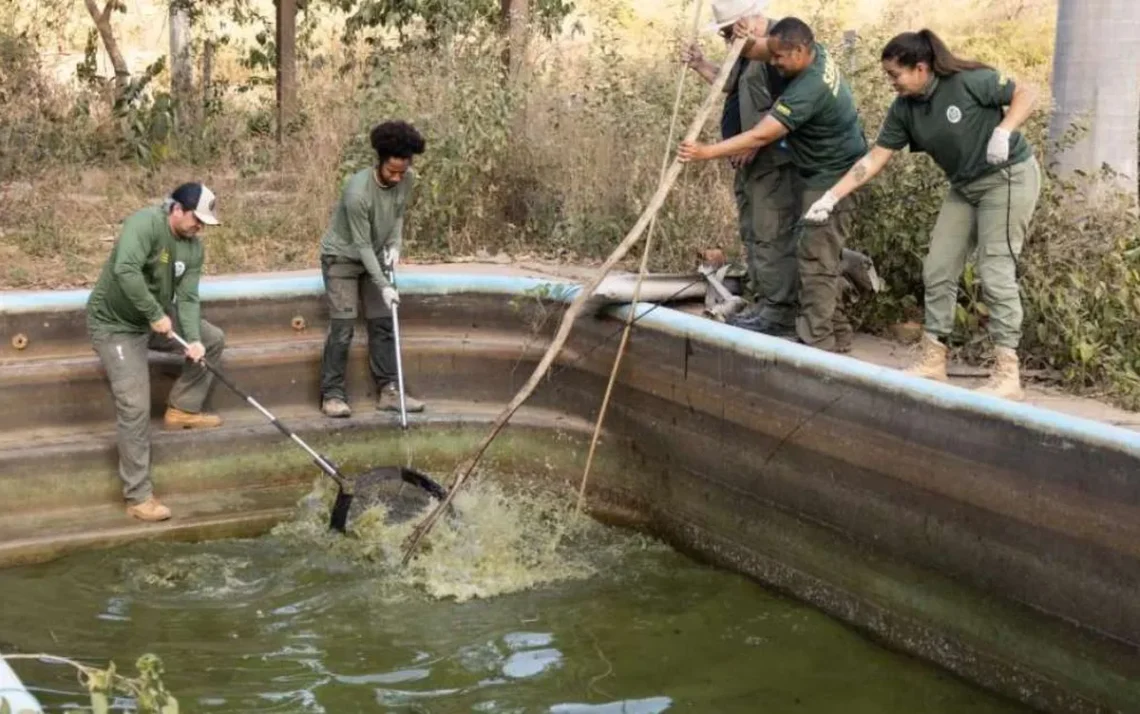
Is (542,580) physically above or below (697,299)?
below

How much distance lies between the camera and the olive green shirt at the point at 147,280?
6.46 meters

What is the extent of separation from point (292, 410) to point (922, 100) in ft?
12.7

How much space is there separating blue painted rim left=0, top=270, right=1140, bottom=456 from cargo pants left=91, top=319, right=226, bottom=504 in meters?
0.51

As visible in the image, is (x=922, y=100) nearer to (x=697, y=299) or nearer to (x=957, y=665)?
(x=697, y=299)

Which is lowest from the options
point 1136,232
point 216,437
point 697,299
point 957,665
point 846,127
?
point 957,665

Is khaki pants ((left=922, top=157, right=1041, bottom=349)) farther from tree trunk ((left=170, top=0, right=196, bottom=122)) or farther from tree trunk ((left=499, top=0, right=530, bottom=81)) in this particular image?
tree trunk ((left=170, top=0, right=196, bottom=122))

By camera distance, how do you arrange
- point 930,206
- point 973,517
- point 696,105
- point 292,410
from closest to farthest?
1. point 973,517
2. point 930,206
3. point 292,410
4. point 696,105

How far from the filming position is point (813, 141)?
22.6 ft

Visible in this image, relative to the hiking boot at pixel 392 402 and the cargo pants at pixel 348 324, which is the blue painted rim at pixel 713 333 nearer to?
the cargo pants at pixel 348 324

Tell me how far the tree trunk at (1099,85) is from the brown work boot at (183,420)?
477cm

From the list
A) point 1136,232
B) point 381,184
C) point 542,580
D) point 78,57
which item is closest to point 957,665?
point 542,580

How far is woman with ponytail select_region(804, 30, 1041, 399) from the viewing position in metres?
6.10

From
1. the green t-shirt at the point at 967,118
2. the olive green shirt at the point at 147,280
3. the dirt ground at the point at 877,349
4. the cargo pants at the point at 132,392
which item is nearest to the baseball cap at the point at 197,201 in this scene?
the olive green shirt at the point at 147,280

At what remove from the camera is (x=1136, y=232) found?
671 cm
